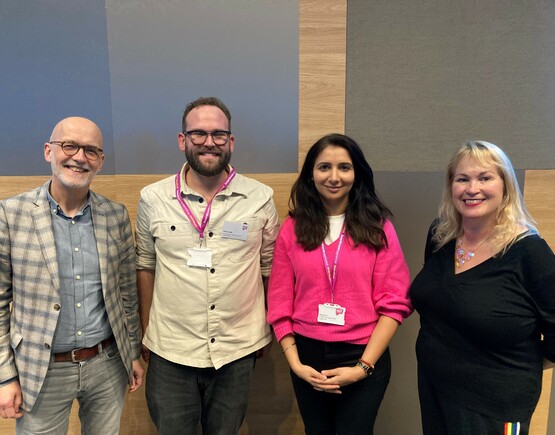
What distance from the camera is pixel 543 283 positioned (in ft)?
4.10

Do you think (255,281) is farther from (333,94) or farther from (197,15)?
(197,15)

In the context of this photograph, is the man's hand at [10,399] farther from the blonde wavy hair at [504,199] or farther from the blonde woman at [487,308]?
the blonde wavy hair at [504,199]

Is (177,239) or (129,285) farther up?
(177,239)

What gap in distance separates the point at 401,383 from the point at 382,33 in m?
2.04

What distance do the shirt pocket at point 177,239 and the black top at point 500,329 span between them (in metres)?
1.02

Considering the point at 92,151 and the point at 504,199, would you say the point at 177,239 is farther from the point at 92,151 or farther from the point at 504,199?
the point at 504,199

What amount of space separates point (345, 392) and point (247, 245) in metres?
0.75

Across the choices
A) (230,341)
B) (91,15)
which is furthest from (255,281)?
(91,15)

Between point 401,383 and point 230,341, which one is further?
point 401,383

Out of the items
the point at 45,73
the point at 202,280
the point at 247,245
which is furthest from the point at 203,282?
the point at 45,73

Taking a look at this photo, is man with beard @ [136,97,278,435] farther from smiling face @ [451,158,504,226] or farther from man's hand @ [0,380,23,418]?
smiling face @ [451,158,504,226]

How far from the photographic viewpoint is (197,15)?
79.1 inches

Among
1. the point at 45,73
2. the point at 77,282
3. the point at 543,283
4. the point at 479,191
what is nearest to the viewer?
the point at 543,283

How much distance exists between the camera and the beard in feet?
5.33
